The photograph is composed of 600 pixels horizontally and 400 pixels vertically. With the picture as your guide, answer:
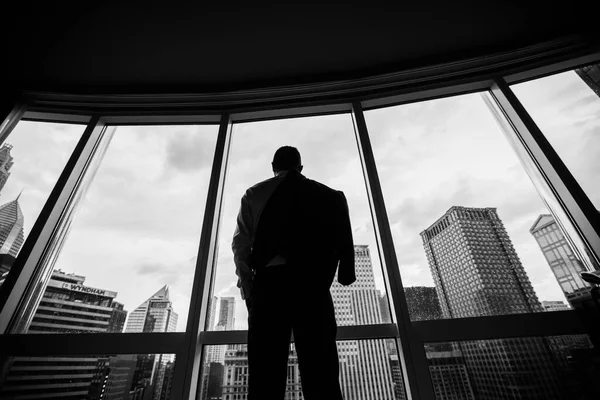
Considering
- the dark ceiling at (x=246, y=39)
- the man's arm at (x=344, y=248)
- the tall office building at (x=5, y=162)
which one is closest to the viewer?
the man's arm at (x=344, y=248)

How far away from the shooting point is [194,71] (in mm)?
1982

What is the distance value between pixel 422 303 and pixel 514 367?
0.46 metres

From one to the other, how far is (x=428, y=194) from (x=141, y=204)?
6.33 feet

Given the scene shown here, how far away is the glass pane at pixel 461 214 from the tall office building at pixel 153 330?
1285 mm

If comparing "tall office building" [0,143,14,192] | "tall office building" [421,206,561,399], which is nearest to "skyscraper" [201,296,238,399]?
"tall office building" [421,206,561,399]

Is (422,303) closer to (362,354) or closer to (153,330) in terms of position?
(362,354)

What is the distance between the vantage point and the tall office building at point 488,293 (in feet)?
3.82

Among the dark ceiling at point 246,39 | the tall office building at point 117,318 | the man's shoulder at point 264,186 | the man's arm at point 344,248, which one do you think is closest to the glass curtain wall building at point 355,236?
the tall office building at point 117,318

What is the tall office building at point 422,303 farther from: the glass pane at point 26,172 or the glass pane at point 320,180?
the glass pane at point 26,172

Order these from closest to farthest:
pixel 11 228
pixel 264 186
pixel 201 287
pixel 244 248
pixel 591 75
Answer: pixel 244 248
pixel 264 186
pixel 201 287
pixel 11 228
pixel 591 75

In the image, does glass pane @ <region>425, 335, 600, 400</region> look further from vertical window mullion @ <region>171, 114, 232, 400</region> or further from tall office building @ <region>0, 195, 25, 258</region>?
tall office building @ <region>0, 195, 25, 258</region>

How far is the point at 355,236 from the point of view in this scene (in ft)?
5.14

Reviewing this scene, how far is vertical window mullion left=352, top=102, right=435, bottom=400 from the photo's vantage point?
1170 millimetres

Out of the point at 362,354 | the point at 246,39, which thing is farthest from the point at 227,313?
the point at 246,39
